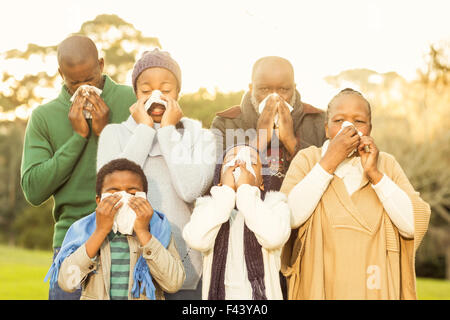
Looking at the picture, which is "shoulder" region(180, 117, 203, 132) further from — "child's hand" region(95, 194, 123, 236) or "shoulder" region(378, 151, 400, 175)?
"shoulder" region(378, 151, 400, 175)

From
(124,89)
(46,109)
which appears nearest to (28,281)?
(46,109)

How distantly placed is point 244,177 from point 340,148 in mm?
603

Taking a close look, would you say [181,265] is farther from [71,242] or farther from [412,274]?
[412,274]

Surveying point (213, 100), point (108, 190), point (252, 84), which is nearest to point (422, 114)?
point (213, 100)

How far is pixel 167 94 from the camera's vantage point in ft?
12.5

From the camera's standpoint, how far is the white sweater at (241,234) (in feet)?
10.1

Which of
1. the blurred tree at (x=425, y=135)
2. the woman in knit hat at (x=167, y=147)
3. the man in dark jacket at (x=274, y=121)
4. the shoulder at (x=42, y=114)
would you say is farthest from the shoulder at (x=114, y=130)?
the blurred tree at (x=425, y=135)

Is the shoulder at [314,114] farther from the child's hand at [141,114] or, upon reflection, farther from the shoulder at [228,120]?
the child's hand at [141,114]

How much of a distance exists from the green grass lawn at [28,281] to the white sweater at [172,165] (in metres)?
7.54

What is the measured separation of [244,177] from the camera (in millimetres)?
3262

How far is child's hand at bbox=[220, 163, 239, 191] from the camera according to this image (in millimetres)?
3262

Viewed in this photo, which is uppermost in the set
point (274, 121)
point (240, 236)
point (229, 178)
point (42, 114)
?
point (42, 114)

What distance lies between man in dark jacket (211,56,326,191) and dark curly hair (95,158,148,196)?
68cm

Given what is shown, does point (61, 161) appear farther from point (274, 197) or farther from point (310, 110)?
point (310, 110)
